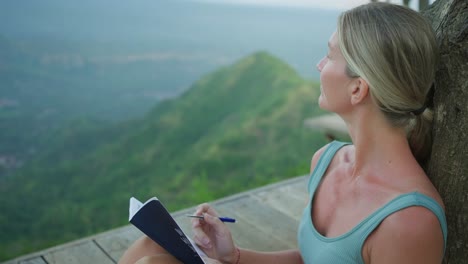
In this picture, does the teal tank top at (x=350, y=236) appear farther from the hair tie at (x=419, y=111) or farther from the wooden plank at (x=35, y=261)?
the wooden plank at (x=35, y=261)

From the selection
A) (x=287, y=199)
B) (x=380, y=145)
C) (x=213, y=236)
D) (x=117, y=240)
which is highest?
(x=380, y=145)

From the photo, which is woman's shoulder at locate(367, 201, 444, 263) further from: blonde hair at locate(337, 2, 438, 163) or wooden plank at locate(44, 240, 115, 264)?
wooden plank at locate(44, 240, 115, 264)

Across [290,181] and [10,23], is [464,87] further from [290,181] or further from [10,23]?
[10,23]

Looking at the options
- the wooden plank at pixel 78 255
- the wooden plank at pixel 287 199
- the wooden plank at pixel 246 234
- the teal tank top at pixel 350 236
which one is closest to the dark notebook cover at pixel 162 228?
the teal tank top at pixel 350 236

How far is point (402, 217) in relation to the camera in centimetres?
117

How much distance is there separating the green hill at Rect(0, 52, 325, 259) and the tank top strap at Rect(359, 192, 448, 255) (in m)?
4.24

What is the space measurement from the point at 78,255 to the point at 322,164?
129cm

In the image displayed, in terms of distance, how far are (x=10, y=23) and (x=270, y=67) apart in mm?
4075

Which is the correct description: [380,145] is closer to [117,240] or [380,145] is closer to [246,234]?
[246,234]

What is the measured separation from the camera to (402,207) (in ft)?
3.86

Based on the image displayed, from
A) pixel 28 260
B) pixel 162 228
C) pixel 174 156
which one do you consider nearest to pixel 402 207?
pixel 162 228

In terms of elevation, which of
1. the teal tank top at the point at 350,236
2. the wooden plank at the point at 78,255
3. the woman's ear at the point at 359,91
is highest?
the woman's ear at the point at 359,91

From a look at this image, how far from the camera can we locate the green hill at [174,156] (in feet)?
20.5

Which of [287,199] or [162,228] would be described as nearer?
[162,228]
